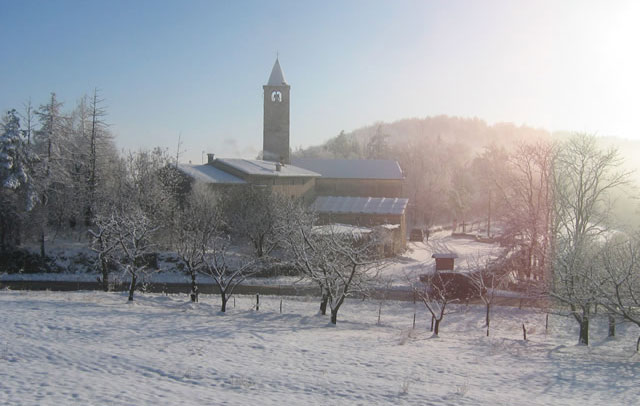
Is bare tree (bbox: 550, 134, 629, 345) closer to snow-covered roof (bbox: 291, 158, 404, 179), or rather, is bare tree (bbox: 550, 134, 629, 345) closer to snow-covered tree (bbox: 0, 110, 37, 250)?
snow-covered roof (bbox: 291, 158, 404, 179)

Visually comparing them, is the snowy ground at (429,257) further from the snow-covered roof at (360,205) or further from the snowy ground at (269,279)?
the snow-covered roof at (360,205)

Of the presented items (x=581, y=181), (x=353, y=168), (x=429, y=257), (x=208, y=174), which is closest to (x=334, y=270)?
(x=581, y=181)

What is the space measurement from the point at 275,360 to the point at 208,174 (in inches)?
1337

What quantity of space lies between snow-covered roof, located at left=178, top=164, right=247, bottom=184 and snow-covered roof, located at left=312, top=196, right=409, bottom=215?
318 inches

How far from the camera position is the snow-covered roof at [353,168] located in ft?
186

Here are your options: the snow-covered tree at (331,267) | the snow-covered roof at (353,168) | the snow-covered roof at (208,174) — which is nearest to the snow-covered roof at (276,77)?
the snow-covered roof at (353,168)

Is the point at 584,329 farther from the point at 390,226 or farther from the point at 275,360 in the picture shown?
the point at 390,226

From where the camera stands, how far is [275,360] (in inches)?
540

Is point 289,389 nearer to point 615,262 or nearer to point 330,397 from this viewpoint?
point 330,397

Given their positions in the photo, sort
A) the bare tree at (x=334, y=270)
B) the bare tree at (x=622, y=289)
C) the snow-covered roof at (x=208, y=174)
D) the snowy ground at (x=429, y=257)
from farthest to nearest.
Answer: the snow-covered roof at (x=208, y=174), the snowy ground at (x=429, y=257), the bare tree at (x=334, y=270), the bare tree at (x=622, y=289)

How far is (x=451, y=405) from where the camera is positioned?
418 inches

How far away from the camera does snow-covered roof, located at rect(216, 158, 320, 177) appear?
152ft

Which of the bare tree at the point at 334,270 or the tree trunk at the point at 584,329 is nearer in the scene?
the tree trunk at the point at 584,329

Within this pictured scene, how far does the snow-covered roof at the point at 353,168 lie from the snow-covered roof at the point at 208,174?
13.5 meters
